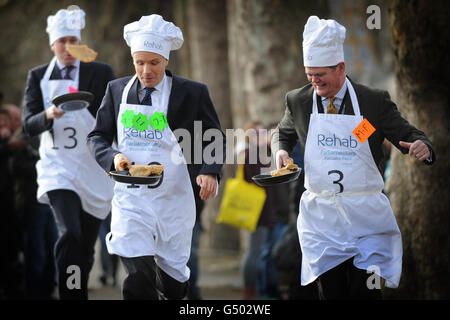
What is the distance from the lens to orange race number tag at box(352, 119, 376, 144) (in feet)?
20.2

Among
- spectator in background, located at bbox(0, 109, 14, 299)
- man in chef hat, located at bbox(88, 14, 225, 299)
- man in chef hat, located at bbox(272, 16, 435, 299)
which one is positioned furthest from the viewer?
spectator in background, located at bbox(0, 109, 14, 299)

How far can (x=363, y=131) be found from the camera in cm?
617

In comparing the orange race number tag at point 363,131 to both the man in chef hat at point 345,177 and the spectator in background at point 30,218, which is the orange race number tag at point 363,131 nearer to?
the man in chef hat at point 345,177

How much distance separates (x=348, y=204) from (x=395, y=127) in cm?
65

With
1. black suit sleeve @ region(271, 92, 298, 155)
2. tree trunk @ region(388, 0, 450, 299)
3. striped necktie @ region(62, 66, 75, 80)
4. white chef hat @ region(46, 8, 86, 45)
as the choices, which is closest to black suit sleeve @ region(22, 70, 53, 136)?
striped necktie @ region(62, 66, 75, 80)

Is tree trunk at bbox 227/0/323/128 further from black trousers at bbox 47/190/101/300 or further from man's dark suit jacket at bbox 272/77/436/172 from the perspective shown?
man's dark suit jacket at bbox 272/77/436/172

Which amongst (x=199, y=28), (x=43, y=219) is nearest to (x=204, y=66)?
(x=199, y=28)

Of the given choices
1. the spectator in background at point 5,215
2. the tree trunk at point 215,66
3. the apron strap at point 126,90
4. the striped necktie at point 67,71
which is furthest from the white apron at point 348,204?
the tree trunk at point 215,66

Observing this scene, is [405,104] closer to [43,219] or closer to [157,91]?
[157,91]

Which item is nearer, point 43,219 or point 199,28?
point 43,219

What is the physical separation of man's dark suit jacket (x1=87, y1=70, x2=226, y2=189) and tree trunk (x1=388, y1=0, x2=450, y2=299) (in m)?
2.30

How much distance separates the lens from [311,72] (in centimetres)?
628

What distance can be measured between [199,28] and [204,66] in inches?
26.6
